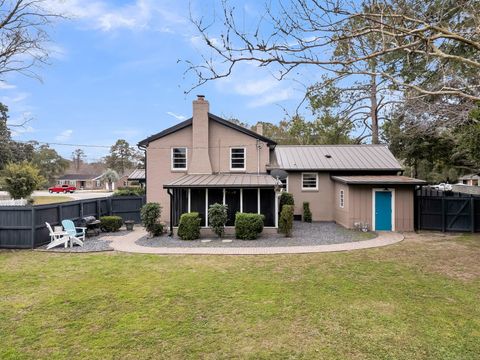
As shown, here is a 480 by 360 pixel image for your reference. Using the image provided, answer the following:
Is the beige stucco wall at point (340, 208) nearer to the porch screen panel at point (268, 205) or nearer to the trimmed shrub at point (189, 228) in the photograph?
the porch screen panel at point (268, 205)

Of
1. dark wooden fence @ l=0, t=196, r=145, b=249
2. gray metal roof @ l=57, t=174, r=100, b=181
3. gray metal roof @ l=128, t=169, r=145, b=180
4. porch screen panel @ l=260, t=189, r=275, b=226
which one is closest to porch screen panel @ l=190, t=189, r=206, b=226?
porch screen panel @ l=260, t=189, r=275, b=226

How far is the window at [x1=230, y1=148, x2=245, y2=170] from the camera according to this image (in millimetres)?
16694

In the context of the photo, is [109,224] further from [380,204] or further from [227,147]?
[380,204]

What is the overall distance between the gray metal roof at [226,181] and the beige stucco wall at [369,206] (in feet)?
14.2

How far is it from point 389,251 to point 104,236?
12.0 m

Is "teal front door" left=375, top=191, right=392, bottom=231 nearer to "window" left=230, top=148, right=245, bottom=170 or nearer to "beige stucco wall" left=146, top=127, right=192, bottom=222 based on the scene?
"window" left=230, top=148, right=245, bottom=170

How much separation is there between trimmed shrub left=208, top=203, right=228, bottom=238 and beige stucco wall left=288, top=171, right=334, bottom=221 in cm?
653

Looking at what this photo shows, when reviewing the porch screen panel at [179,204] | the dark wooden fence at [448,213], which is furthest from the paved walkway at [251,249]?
the dark wooden fence at [448,213]

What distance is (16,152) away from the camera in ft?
163

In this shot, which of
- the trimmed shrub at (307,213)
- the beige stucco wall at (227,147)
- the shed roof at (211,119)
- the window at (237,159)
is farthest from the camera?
the trimmed shrub at (307,213)

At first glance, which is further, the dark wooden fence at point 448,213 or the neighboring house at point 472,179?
the neighboring house at point 472,179

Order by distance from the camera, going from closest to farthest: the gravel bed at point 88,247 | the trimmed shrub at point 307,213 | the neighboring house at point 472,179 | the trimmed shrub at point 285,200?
the gravel bed at point 88,247 → the trimmed shrub at point 285,200 → the trimmed shrub at point 307,213 → the neighboring house at point 472,179

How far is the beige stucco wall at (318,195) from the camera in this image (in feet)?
60.1

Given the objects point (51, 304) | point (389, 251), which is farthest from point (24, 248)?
point (389, 251)
